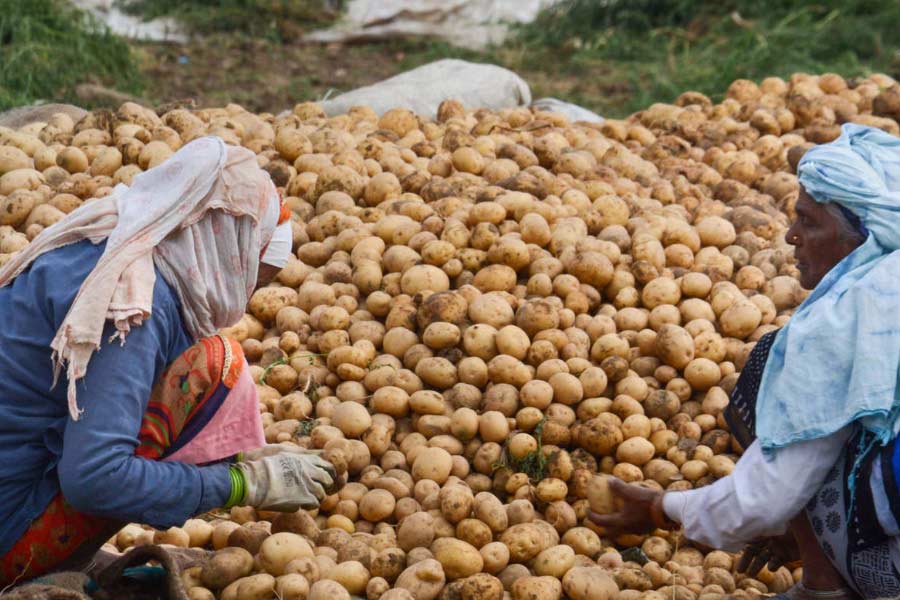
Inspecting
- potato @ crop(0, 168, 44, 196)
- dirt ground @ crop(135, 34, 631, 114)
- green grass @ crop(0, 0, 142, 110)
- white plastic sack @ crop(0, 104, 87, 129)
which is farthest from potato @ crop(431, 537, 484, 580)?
dirt ground @ crop(135, 34, 631, 114)

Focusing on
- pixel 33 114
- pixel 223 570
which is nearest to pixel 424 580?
pixel 223 570

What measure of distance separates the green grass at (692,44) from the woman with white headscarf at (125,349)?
499 centimetres

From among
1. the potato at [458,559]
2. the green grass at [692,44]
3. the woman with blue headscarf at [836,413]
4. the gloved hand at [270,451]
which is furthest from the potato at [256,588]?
the green grass at [692,44]

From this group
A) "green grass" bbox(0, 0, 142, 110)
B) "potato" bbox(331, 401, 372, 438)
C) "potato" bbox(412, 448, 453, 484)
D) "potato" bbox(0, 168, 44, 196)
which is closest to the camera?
"potato" bbox(412, 448, 453, 484)

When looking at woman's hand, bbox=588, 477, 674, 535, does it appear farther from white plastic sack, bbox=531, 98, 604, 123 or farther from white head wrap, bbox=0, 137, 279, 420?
white plastic sack, bbox=531, 98, 604, 123

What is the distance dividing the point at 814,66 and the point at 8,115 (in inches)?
195

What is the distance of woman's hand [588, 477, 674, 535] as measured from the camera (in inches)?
107

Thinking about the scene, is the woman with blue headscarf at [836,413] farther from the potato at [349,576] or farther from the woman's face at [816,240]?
the potato at [349,576]

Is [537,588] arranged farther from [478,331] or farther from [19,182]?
[19,182]

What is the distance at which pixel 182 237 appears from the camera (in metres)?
2.40

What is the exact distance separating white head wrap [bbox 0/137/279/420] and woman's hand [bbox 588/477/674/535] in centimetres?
106

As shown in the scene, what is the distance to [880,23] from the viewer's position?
778 cm

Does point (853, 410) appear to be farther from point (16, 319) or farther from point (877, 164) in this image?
point (16, 319)

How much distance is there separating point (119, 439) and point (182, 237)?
0.45 metres
